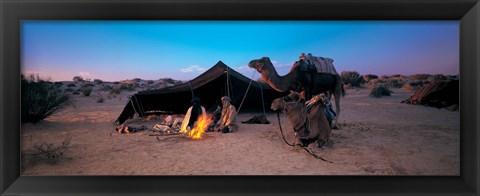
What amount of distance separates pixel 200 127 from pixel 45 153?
1963mm

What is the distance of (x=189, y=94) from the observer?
485 centimetres

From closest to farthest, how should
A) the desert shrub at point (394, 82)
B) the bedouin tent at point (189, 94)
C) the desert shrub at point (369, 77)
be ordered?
1. the desert shrub at point (369, 77)
2. the desert shrub at point (394, 82)
3. the bedouin tent at point (189, 94)

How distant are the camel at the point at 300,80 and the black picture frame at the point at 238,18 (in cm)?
119

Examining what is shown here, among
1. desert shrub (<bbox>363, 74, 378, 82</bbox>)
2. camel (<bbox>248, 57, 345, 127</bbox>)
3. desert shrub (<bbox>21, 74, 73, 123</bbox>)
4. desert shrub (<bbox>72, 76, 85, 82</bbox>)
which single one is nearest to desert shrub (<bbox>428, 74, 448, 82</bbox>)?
desert shrub (<bbox>363, 74, 378, 82</bbox>)

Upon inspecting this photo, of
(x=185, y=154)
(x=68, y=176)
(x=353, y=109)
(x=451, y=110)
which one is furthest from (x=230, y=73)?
(x=451, y=110)

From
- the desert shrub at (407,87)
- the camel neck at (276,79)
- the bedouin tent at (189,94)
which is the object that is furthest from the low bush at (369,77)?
the bedouin tent at (189,94)

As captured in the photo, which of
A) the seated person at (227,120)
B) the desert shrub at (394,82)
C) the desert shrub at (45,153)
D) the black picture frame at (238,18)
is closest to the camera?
the black picture frame at (238,18)

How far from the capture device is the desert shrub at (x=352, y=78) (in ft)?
12.9

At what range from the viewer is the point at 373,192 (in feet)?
8.63

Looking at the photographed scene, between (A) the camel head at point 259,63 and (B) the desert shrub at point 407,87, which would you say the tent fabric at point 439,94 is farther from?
(A) the camel head at point 259,63

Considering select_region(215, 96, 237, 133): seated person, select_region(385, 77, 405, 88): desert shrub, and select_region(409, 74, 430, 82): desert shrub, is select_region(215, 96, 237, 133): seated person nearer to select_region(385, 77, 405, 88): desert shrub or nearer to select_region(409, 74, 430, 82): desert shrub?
select_region(385, 77, 405, 88): desert shrub

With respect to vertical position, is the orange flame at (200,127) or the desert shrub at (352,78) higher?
the desert shrub at (352,78)

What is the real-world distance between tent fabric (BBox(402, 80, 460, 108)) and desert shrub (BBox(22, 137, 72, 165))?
472cm

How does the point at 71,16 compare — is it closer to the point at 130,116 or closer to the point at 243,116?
the point at 130,116
